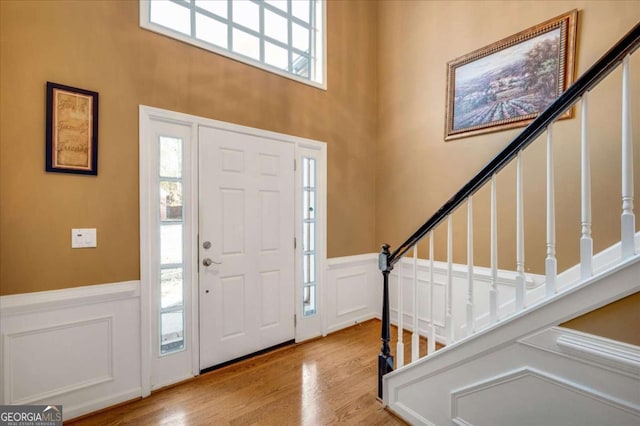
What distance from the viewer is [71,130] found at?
6.19 feet

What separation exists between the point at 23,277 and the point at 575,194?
3.69 metres

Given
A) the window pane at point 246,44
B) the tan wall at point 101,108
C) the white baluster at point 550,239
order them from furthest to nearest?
the window pane at point 246,44 < the tan wall at point 101,108 < the white baluster at point 550,239

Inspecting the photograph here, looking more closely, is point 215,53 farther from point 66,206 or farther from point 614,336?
point 614,336

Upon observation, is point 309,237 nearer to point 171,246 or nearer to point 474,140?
point 171,246

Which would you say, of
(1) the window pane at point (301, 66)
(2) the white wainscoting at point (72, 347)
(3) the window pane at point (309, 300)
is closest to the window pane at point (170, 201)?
(2) the white wainscoting at point (72, 347)

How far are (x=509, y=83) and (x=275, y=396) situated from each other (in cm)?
312

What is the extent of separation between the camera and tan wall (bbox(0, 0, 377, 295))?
5.71ft

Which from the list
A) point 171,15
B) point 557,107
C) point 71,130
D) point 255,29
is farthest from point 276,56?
point 557,107

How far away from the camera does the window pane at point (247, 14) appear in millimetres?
2664

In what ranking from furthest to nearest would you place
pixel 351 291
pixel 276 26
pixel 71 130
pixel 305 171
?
pixel 351 291 → pixel 305 171 → pixel 276 26 → pixel 71 130

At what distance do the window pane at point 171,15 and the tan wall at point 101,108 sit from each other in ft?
0.63

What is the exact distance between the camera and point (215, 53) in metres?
2.43

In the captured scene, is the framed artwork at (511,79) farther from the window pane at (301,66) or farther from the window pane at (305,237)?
the window pane at (305,237)

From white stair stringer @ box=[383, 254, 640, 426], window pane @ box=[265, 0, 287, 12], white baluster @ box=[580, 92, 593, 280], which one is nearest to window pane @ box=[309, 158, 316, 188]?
window pane @ box=[265, 0, 287, 12]
